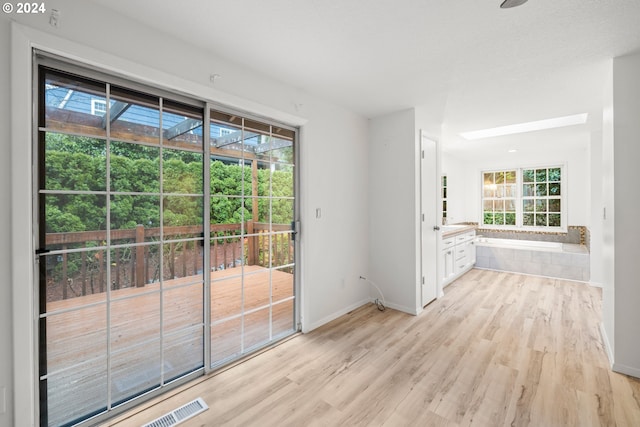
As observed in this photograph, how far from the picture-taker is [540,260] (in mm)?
5121

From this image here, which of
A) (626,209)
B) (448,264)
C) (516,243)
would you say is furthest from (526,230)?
(626,209)

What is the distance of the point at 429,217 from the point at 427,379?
2140 mm

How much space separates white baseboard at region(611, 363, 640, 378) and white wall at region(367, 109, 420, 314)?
169 centimetres

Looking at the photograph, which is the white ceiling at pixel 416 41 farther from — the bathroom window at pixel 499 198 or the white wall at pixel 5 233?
the bathroom window at pixel 499 198

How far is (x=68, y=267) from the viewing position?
1.68 metres

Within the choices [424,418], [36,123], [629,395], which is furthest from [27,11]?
[629,395]

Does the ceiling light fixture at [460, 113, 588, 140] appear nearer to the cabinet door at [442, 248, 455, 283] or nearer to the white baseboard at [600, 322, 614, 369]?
the cabinet door at [442, 248, 455, 283]

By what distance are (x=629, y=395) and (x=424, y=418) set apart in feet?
4.94

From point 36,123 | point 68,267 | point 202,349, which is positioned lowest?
point 202,349

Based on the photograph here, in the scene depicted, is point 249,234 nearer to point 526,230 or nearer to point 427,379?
point 427,379

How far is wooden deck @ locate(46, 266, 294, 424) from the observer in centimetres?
169

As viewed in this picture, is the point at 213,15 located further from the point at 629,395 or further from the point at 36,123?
the point at 629,395

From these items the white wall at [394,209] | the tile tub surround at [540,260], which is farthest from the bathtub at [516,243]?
the white wall at [394,209]

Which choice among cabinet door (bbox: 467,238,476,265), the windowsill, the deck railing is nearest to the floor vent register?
the deck railing
